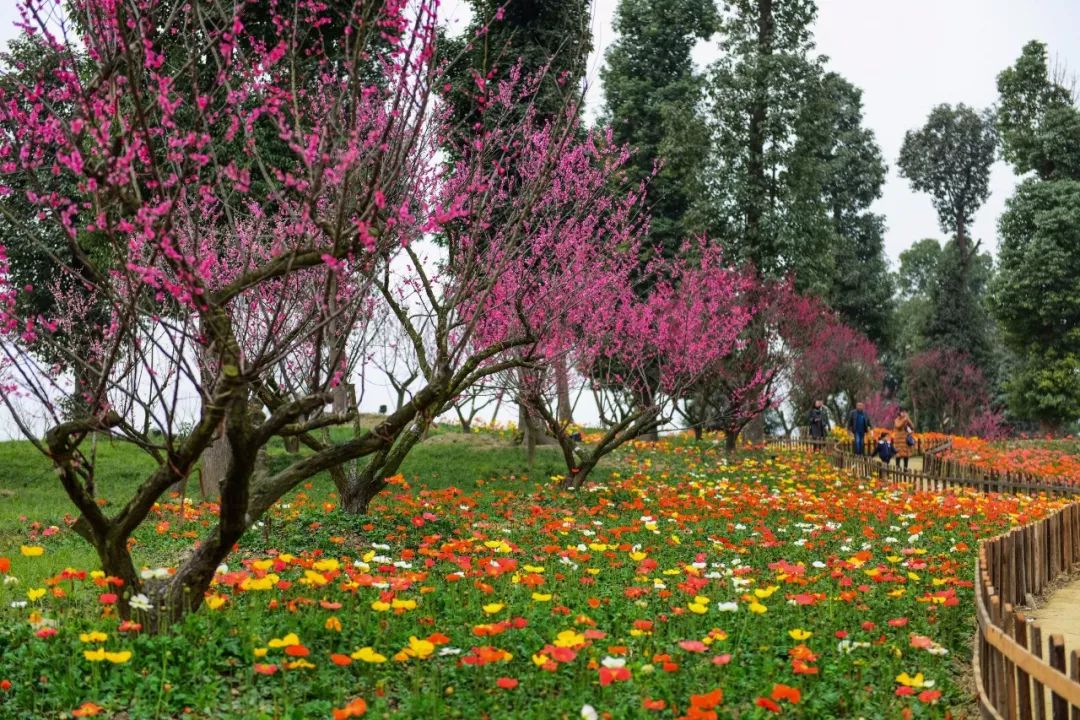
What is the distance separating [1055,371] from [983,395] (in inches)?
265

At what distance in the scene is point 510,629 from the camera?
6.63 meters

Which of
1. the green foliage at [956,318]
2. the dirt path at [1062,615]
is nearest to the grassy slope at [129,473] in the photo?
the dirt path at [1062,615]

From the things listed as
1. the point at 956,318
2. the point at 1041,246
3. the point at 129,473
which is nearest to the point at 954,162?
the point at 956,318

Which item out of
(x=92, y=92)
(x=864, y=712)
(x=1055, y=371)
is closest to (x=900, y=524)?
(x=864, y=712)

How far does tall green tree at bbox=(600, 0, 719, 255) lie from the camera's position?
2853 cm

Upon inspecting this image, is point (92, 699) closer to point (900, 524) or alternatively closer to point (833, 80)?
point (900, 524)

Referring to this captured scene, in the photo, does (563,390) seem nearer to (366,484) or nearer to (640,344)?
(640,344)

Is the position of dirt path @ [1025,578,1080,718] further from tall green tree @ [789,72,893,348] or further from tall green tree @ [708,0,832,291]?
tall green tree @ [789,72,893,348]

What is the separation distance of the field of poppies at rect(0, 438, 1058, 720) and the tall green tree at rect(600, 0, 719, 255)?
17.8 m

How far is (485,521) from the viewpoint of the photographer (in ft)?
38.5

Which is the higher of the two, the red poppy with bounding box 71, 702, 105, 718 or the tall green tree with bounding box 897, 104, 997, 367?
the tall green tree with bounding box 897, 104, 997, 367

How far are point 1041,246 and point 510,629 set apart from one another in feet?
110

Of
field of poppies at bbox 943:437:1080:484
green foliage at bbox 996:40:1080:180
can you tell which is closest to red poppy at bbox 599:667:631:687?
field of poppies at bbox 943:437:1080:484

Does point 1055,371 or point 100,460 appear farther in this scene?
point 1055,371
